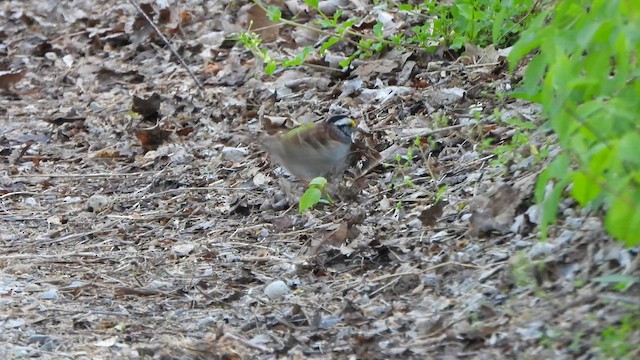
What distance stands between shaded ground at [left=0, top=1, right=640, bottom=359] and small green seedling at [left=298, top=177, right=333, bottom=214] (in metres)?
0.13

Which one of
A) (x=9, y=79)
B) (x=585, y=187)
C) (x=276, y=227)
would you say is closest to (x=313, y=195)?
(x=276, y=227)

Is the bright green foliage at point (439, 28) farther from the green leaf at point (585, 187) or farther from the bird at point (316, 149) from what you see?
the green leaf at point (585, 187)

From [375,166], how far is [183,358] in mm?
2089

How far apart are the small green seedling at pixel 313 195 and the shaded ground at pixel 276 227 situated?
0.42ft

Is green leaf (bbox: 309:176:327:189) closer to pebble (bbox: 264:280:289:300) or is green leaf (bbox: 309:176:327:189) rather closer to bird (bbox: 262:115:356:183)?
bird (bbox: 262:115:356:183)

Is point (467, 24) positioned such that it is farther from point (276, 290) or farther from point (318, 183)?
point (276, 290)

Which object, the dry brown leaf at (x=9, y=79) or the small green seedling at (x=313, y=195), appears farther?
the dry brown leaf at (x=9, y=79)

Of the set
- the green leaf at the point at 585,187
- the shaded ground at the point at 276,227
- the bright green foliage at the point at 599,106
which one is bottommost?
the shaded ground at the point at 276,227

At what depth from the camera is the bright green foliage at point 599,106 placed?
292 cm

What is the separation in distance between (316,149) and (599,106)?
286 centimetres

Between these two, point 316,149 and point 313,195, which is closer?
point 313,195

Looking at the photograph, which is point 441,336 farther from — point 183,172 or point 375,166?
point 183,172

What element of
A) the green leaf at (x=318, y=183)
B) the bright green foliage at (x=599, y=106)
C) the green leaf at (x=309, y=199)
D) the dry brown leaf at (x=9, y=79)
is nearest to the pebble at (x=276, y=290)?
the green leaf at (x=309, y=199)

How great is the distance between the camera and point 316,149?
18.9 ft
